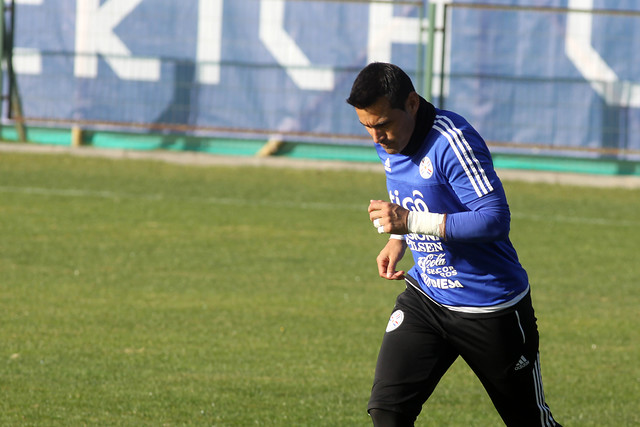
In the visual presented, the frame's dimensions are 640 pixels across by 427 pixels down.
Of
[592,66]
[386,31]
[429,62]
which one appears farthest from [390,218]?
[592,66]

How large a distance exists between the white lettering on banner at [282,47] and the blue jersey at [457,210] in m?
12.4

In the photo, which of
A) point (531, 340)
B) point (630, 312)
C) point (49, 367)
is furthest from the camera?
point (630, 312)

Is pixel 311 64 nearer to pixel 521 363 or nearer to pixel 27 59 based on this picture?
pixel 27 59

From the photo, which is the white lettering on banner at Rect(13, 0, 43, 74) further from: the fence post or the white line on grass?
the fence post

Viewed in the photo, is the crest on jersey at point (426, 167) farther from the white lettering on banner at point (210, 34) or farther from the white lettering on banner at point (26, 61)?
the white lettering on banner at point (26, 61)

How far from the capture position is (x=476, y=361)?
4.92 m

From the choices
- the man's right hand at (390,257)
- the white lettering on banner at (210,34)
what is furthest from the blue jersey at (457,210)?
the white lettering on banner at (210,34)

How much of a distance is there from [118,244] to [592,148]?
8.23 metres

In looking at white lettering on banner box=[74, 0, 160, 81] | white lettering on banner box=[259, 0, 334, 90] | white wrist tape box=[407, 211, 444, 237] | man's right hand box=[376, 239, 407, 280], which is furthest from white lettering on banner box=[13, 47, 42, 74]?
white wrist tape box=[407, 211, 444, 237]

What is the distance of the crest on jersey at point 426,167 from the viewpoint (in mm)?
4660

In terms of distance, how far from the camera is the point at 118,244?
1165 centimetres

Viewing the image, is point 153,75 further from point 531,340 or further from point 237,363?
point 531,340

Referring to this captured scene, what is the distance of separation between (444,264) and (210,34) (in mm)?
13126

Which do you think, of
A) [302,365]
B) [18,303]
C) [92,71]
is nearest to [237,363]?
[302,365]
